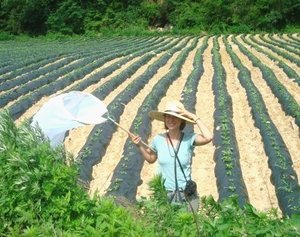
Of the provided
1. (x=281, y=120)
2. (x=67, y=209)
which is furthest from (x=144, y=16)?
(x=67, y=209)

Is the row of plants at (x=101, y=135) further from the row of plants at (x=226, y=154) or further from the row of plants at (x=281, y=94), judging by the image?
the row of plants at (x=281, y=94)

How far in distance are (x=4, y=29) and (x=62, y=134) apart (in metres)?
41.0

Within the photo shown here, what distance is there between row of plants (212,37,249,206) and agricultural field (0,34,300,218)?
20 mm

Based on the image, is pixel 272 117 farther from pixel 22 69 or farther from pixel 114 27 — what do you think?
pixel 114 27

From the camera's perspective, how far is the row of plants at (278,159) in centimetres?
663

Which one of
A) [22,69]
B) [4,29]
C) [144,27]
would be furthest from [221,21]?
[22,69]

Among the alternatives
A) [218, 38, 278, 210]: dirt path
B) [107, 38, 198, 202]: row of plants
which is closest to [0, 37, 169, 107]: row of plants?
[107, 38, 198, 202]: row of plants

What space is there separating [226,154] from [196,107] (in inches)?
156

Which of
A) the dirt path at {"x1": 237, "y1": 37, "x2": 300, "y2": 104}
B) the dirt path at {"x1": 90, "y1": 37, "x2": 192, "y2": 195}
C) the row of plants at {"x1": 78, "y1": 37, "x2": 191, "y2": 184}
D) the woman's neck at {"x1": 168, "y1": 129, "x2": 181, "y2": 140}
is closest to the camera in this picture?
the woman's neck at {"x1": 168, "y1": 129, "x2": 181, "y2": 140}

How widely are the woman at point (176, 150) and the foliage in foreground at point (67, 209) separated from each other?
386 mm

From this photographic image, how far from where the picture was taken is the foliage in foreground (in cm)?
340

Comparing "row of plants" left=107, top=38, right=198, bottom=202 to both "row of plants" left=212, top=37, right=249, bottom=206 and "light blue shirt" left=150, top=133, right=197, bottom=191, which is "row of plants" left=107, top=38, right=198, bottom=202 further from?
"light blue shirt" left=150, top=133, right=197, bottom=191

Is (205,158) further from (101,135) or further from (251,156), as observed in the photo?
(101,135)

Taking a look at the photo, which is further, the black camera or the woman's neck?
the woman's neck
